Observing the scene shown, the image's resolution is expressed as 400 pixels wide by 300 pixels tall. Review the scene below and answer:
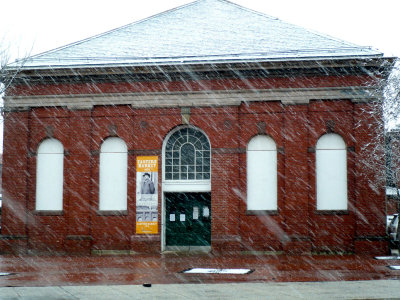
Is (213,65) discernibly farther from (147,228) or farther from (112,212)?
(112,212)

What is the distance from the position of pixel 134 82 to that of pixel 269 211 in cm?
802

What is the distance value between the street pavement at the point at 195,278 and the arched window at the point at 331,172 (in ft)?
7.92

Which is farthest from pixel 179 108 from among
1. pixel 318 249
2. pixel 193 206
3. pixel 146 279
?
pixel 146 279

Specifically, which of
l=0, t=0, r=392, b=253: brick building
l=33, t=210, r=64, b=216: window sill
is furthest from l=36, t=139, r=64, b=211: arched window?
l=33, t=210, r=64, b=216: window sill

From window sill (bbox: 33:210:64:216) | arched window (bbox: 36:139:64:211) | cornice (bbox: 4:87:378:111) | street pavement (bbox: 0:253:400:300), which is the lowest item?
street pavement (bbox: 0:253:400:300)

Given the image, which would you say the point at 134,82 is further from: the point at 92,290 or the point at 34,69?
the point at 92,290

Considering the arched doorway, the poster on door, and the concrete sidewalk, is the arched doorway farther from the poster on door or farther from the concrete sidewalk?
the concrete sidewalk

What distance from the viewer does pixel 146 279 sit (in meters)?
16.8

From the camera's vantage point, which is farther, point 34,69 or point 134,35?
point 134,35

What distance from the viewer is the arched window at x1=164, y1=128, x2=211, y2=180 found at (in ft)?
85.4

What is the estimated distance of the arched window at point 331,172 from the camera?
25.2 m

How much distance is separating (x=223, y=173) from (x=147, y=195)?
3.41 meters

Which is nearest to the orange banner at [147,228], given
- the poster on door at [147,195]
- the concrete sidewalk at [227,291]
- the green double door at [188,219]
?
the poster on door at [147,195]

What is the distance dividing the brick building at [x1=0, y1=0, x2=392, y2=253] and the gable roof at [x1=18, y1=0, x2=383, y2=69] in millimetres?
118
